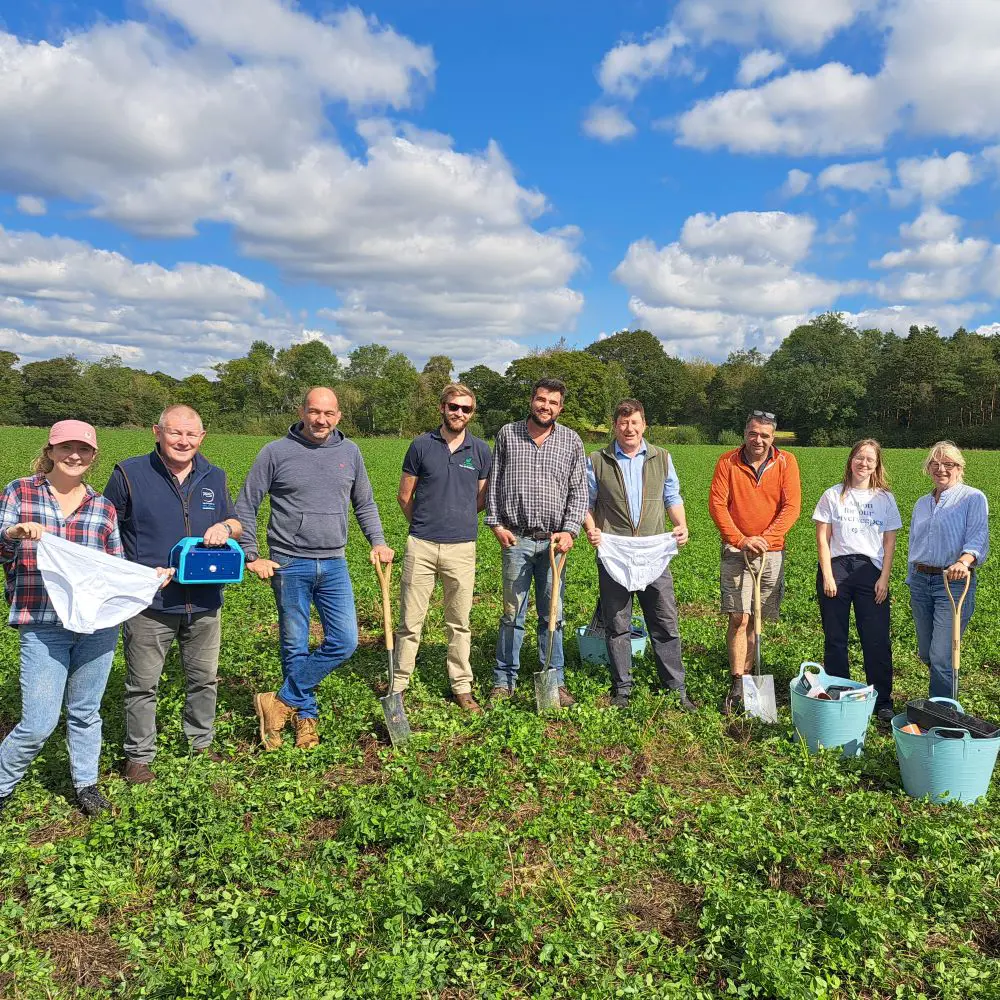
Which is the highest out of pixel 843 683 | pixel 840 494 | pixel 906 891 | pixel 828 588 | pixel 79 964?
pixel 840 494

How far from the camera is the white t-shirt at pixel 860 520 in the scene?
18.8ft

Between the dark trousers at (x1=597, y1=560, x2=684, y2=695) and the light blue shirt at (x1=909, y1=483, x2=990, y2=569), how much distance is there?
1947mm

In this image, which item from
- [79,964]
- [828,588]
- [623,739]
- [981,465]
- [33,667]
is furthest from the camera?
[981,465]

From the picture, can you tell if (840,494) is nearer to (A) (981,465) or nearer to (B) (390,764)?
(B) (390,764)

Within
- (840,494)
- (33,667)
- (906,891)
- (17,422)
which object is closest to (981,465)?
(840,494)

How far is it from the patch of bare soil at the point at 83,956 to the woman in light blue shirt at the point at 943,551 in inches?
223

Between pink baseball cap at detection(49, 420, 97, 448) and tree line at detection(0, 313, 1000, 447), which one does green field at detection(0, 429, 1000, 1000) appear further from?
tree line at detection(0, 313, 1000, 447)

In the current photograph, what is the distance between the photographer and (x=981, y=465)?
127 feet

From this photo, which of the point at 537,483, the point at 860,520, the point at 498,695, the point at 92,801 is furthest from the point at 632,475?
the point at 92,801

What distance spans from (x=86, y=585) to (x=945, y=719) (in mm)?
5405

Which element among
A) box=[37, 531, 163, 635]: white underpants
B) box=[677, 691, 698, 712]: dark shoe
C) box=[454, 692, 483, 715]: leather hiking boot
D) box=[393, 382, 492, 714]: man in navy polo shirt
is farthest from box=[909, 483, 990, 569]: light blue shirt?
box=[37, 531, 163, 635]: white underpants

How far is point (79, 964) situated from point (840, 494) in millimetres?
5849

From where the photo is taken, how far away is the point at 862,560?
576 centimetres

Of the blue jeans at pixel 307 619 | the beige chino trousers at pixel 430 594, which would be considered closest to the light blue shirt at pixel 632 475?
the beige chino trousers at pixel 430 594
